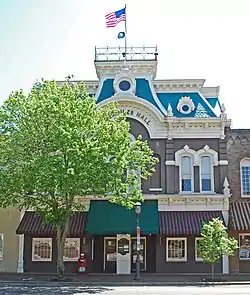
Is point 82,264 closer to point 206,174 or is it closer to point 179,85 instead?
point 206,174

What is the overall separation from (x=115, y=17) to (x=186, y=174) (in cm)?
1106

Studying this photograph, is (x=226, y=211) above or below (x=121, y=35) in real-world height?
below

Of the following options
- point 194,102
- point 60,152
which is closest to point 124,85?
point 194,102

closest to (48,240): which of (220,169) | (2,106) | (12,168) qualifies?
(12,168)

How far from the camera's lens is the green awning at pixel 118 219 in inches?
1154

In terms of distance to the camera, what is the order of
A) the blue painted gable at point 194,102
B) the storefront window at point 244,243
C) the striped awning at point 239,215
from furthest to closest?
the blue painted gable at point 194,102
the storefront window at point 244,243
the striped awning at point 239,215

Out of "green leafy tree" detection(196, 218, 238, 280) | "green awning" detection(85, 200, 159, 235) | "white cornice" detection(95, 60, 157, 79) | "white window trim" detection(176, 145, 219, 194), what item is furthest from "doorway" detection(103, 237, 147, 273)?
"white cornice" detection(95, 60, 157, 79)

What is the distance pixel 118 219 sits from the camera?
1179 inches

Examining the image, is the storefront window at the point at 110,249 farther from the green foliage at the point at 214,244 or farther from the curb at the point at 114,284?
the green foliage at the point at 214,244

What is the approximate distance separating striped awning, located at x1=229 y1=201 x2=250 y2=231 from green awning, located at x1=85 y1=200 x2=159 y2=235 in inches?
178

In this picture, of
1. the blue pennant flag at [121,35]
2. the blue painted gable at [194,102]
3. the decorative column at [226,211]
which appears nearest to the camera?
the decorative column at [226,211]

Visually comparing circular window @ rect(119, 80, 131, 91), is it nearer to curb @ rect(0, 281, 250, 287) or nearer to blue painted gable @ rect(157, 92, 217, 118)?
blue painted gable @ rect(157, 92, 217, 118)

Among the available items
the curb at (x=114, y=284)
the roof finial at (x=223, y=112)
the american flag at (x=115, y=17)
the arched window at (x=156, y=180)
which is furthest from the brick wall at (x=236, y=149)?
the american flag at (x=115, y=17)

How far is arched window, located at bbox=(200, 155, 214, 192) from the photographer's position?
31.6 m
